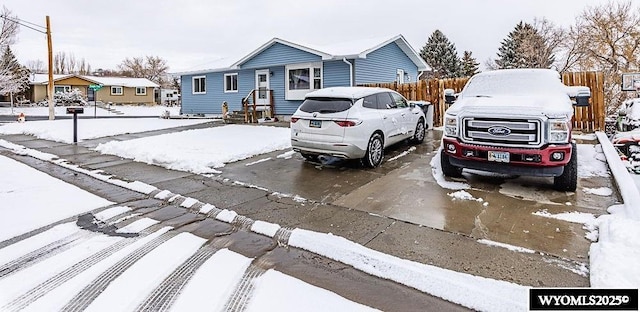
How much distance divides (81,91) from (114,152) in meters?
41.6

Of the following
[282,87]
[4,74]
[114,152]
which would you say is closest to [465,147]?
[114,152]

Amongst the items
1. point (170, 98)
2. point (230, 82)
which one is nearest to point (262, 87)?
point (230, 82)

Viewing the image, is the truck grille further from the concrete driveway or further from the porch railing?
the porch railing

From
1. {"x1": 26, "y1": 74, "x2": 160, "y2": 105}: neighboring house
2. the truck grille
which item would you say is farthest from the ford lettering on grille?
{"x1": 26, "y1": 74, "x2": 160, "y2": 105}: neighboring house

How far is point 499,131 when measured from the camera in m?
5.62

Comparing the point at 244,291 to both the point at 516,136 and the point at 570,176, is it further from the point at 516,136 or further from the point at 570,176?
the point at 570,176

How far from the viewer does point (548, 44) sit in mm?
31953

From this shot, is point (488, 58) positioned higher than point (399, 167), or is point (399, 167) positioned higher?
point (488, 58)

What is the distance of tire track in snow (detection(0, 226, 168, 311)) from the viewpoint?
9.35 ft

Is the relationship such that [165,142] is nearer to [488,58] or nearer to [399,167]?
[399,167]

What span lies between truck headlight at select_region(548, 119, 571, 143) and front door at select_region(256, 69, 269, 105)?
48.6 feet

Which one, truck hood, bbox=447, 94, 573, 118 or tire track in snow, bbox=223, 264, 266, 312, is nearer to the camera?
tire track in snow, bbox=223, 264, 266, 312

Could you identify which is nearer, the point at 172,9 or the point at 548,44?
the point at 172,9

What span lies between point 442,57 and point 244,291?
43.6m
